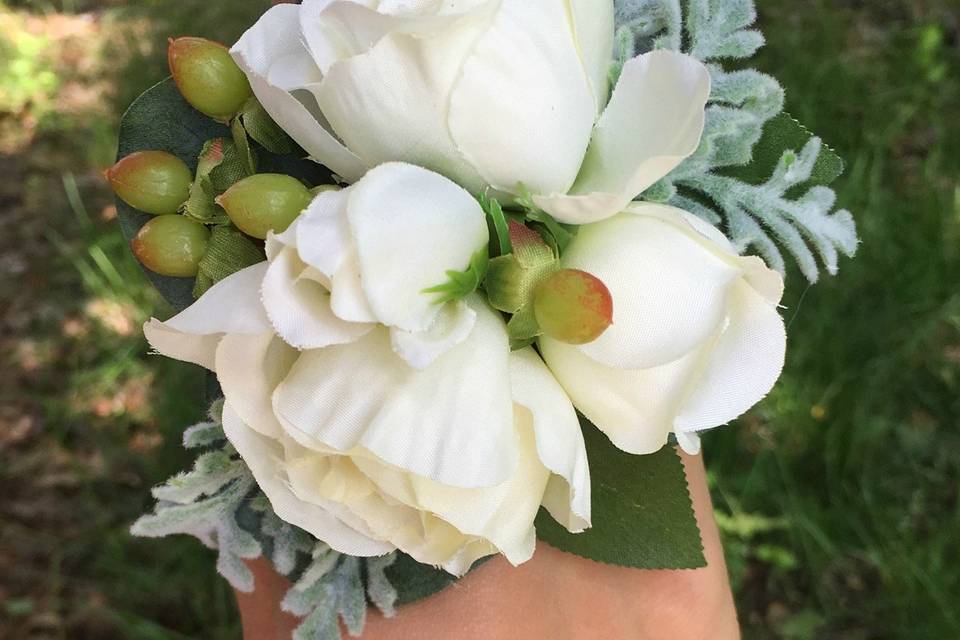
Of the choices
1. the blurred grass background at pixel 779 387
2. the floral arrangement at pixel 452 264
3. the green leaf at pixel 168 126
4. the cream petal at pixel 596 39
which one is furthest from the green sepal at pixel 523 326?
the blurred grass background at pixel 779 387

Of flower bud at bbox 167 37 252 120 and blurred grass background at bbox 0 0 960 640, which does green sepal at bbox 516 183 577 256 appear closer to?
flower bud at bbox 167 37 252 120

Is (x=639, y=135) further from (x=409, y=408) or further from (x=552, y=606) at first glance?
(x=552, y=606)

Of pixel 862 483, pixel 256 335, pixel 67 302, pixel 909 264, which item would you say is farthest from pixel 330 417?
pixel 67 302

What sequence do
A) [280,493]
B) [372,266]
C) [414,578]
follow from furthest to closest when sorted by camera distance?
[414,578], [280,493], [372,266]

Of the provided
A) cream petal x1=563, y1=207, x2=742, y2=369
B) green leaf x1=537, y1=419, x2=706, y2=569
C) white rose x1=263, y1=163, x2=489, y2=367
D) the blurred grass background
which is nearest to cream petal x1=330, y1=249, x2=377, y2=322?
white rose x1=263, y1=163, x2=489, y2=367

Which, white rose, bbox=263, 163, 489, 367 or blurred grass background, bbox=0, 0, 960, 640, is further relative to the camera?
blurred grass background, bbox=0, 0, 960, 640

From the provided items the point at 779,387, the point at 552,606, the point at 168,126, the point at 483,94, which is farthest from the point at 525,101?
the point at 779,387
